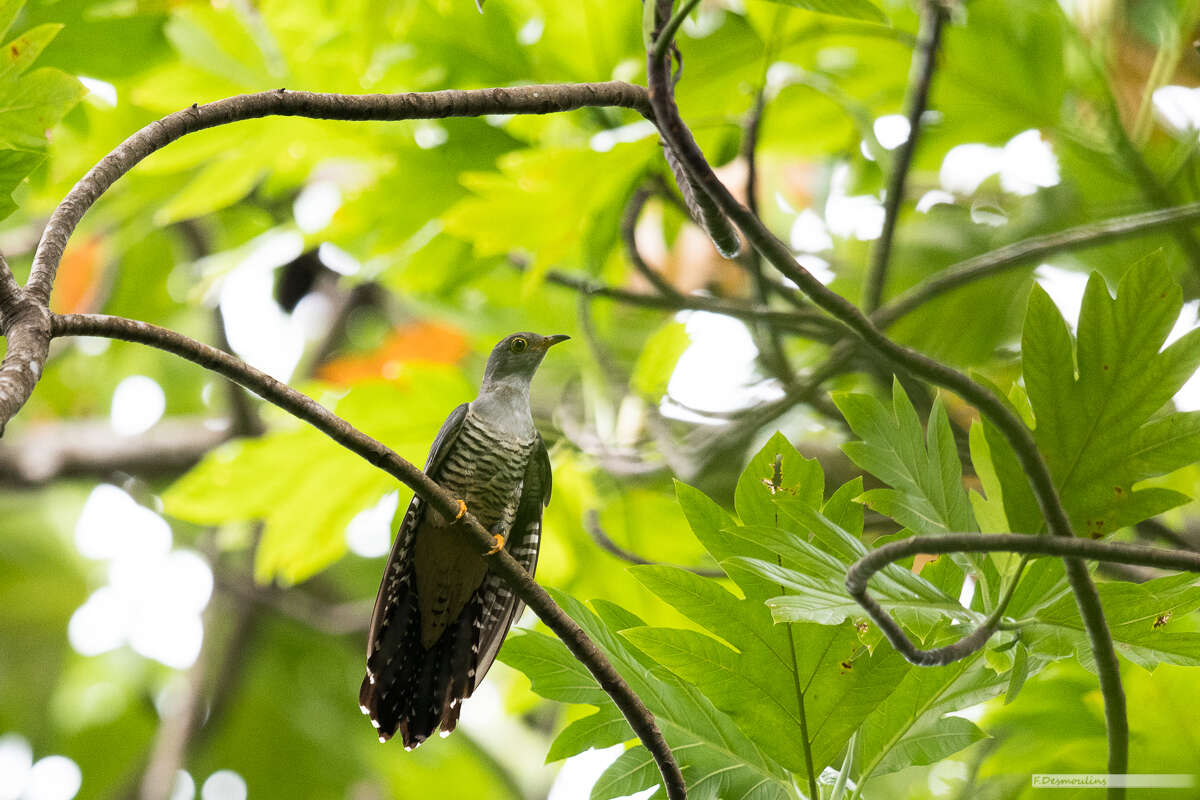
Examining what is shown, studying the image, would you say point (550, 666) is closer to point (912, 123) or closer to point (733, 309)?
point (733, 309)

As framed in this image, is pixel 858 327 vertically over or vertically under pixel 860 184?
under

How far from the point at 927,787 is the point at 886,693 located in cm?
115

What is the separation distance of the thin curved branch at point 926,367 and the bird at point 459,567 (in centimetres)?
79

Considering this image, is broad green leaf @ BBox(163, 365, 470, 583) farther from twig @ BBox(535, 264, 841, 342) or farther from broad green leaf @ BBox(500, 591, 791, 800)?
broad green leaf @ BBox(500, 591, 791, 800)

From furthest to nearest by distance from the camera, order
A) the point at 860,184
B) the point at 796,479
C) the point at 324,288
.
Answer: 1. the point at 324,288
2. the point at 860,184
3. the point at 796,479

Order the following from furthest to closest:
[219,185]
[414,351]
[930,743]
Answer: [414,351] < [219,185] < [930,743]

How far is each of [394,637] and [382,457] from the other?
1163 millimetres

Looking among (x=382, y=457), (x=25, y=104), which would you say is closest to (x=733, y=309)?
(x=382, y=457)

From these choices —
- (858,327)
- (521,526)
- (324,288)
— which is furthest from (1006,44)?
(324,288)

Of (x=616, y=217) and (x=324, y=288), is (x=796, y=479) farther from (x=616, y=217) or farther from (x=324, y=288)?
(x=324, y=288)

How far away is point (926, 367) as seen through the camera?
1101 millimetres

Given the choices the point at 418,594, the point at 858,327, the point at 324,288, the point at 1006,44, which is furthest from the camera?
the point at 324,288

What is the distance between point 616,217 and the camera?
252 cm

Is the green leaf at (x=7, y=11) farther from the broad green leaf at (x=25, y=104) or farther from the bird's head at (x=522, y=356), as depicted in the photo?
the bird's head at (x=522, y=356)
